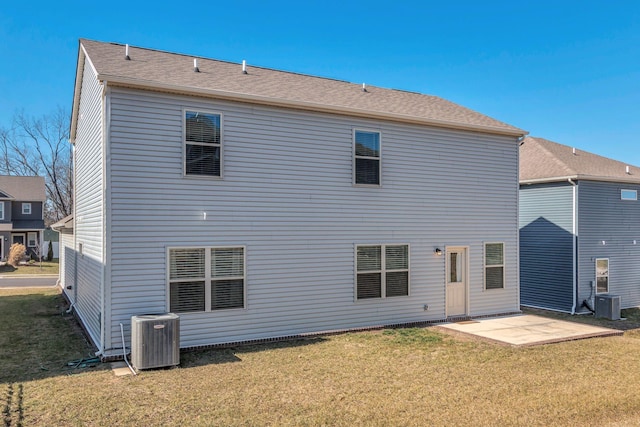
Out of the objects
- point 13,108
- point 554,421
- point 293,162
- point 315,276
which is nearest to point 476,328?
point 315,276

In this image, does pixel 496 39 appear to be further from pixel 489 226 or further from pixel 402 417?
pixel 402 417

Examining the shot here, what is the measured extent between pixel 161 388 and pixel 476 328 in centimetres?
717

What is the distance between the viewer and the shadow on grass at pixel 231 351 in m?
7.41

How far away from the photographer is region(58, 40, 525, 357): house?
7.80m

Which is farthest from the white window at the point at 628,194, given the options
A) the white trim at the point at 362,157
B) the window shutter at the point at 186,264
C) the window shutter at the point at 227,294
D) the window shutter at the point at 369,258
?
the window shutter at the point at 186,264

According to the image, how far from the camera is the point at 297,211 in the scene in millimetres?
9266

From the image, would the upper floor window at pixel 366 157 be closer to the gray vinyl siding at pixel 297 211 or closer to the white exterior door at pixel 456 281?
the gray vinyl siding at pixel 297 211

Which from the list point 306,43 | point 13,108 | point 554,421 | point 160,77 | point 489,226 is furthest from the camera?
point 13,108

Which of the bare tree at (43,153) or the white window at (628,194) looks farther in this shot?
the bare tree at (43,153)

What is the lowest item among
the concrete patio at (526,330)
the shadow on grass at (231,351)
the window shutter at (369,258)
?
the concrete patio at (526,330)

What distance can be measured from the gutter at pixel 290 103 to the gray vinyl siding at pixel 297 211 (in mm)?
161

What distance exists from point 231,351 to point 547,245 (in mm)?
11127

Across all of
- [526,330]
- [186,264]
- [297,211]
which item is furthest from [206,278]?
[526,330]

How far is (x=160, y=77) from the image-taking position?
8234 millimetres
